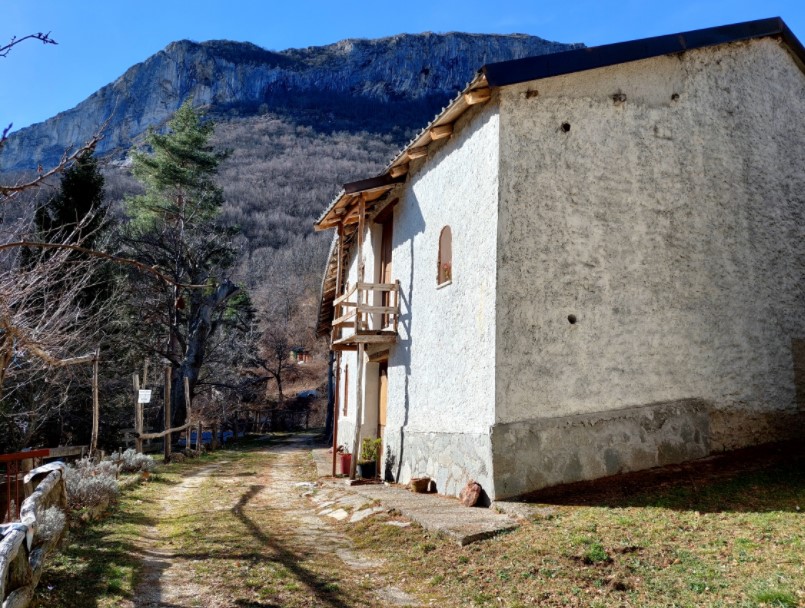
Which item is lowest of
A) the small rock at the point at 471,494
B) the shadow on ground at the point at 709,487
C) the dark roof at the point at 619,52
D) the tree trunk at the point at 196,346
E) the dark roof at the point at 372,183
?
the small rock at the point at 471,494

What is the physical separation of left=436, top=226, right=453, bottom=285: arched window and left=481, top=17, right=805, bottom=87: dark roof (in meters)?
2.96

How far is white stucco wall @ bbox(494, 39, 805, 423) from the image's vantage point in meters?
8.77

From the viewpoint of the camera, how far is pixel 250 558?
265 inches

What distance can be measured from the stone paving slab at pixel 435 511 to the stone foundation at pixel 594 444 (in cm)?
61

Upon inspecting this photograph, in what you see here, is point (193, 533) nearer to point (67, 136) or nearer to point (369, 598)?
point (369, 598)

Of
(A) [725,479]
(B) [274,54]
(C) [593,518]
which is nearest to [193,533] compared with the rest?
(C) [593,518]

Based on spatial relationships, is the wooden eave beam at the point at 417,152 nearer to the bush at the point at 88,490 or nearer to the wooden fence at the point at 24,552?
the bush at the point at 88,490

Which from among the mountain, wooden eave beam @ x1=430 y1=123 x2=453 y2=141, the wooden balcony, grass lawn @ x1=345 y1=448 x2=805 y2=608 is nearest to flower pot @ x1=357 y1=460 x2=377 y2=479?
the wooden balcony

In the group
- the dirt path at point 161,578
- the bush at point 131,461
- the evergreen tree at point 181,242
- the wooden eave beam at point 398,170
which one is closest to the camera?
the dirt path at point 161,578

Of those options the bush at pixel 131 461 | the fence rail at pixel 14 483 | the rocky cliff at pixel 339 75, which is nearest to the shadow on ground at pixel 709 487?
the fence rail at pixel 14 483

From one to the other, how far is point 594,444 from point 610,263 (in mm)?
2575

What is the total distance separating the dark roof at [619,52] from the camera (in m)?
8.72

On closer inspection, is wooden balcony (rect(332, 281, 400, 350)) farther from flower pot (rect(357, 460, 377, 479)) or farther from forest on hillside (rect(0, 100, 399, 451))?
forest on hillside (rect(0, 100, 399, 451))

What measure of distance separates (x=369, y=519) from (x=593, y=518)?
2973 mm
